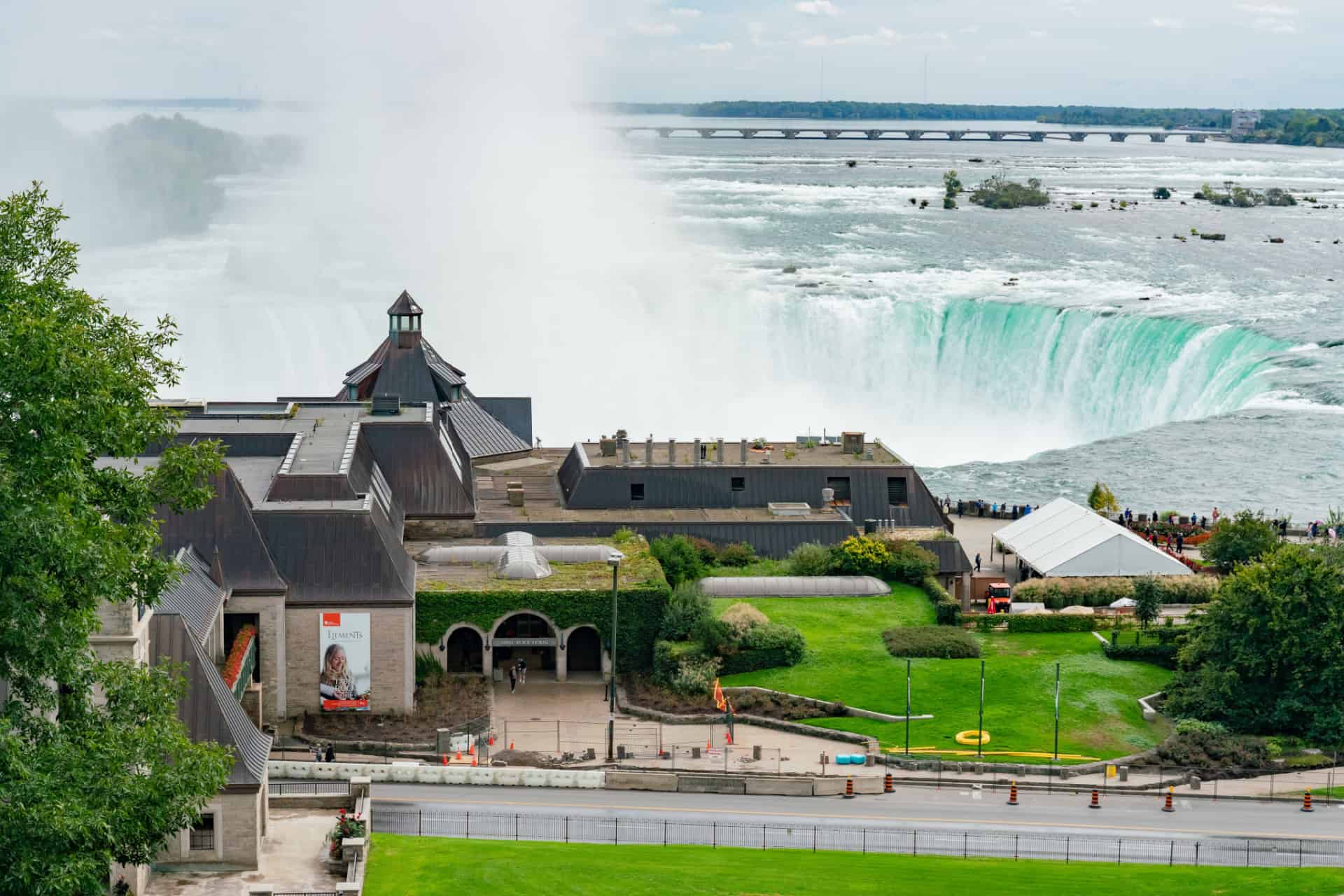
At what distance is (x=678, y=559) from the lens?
6575 centimetres

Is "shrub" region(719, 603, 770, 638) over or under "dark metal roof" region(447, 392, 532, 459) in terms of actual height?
under

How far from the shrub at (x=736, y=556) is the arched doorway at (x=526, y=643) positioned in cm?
921

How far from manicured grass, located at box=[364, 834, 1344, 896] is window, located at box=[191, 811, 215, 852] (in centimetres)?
349

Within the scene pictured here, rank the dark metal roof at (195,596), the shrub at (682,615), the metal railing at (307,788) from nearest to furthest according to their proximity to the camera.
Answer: the metal railing at (307,788), the dark metal roof at (195,596), the shrub at (682,615)

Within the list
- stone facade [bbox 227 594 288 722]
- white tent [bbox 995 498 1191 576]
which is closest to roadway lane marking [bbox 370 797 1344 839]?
stone facade [bbox 227 594 288 722]

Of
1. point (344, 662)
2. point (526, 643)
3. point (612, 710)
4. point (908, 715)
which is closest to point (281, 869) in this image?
point (612, 710)

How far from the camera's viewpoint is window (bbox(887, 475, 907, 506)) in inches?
2901

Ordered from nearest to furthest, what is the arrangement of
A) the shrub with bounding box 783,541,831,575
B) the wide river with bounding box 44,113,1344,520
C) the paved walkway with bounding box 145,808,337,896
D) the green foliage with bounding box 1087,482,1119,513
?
the paved walkway with bounding box 145,808,337,896 < the shrub with bounding box 783,541,831,575 < the green foliage with bounding box 1087,482,1119,513 < the wide river with bounding box 44,113,1344,520

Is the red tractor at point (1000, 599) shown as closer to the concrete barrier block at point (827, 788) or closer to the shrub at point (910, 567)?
the shrub at point (910, 567)

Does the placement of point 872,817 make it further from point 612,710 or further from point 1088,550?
point 1088,550

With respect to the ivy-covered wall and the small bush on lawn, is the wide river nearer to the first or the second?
the small bush on lawn

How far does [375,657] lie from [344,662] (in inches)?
35.1

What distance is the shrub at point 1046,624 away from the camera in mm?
63250

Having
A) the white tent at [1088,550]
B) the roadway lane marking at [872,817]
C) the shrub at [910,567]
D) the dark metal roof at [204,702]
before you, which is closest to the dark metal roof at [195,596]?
the dark metal roof at [204,702]
